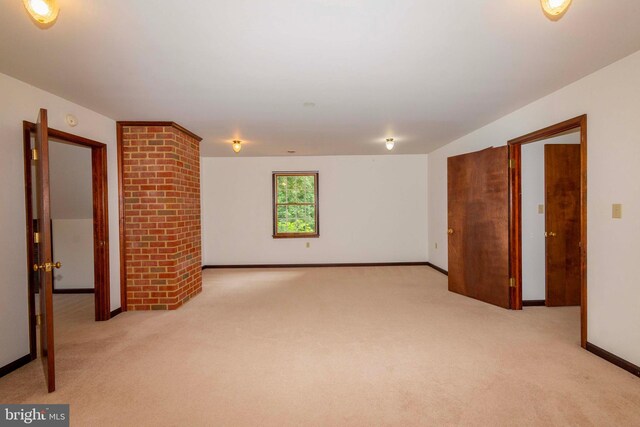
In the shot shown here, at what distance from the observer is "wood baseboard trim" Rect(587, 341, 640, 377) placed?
2287mm

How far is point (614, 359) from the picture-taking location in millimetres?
2445

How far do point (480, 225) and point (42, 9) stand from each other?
4479 mm

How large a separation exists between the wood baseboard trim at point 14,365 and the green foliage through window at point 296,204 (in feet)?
14.3

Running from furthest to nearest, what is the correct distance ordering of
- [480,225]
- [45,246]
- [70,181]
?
1. [70,181]
2. [480,225]
3. [45,246]

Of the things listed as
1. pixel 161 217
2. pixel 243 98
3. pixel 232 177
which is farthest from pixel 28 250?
pixel 232 177

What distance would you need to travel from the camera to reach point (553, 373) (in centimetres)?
231

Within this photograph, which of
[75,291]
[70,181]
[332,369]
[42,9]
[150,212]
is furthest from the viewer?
[70,181]

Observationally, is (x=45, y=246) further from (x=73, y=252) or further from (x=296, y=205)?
(x=296, y=205)

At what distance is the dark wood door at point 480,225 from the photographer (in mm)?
3838

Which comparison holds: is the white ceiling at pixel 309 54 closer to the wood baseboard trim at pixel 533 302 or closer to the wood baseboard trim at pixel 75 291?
the wood baseboard trim at pixel 533 302

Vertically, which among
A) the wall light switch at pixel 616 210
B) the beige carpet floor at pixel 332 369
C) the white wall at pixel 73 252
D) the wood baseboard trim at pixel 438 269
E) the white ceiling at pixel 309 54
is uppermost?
the white ceiling at pixel 309 54

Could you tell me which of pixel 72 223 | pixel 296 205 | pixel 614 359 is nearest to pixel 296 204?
pixel 296 205

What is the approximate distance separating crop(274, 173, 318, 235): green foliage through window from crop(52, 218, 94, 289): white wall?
321 centimetres

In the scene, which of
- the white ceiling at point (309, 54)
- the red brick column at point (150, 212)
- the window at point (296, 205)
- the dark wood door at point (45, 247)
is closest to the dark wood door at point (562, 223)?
the white ceiling at point (309, 54)
